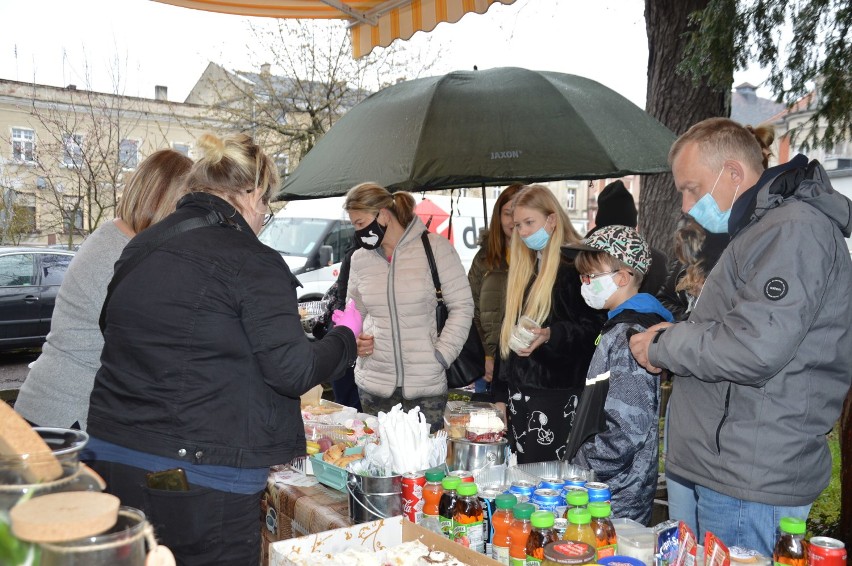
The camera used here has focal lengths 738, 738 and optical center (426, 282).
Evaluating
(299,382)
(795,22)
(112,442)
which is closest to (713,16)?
(795,22)

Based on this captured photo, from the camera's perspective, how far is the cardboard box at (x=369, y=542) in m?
1.68

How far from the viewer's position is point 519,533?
164 centimetres

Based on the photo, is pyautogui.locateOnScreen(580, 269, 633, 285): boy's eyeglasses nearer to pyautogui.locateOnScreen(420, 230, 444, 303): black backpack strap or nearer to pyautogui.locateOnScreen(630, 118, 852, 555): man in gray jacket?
pyautogui.locateOnScreen(630, 118, 852, 555): man in gray jacket

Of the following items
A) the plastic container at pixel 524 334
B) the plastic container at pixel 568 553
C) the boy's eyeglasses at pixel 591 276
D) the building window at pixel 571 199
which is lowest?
the plastic container at pixel 568 553

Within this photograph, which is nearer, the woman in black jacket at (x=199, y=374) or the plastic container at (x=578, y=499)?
the plastic container at (x=578, y=499)

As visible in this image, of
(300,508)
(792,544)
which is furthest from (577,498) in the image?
(300,508)

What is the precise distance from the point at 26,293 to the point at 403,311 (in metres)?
9.67

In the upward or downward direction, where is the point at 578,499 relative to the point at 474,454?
upward

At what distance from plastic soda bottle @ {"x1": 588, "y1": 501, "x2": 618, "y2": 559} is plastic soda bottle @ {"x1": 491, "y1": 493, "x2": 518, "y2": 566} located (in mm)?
190

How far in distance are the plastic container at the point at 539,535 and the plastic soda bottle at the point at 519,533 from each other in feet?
0.10

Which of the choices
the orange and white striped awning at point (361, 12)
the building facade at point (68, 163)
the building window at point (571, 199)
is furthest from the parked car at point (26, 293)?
the building window at point (571, 199)

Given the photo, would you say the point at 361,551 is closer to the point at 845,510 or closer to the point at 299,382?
the point at 299,382

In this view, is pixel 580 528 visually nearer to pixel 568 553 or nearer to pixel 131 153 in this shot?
pixel 568 553

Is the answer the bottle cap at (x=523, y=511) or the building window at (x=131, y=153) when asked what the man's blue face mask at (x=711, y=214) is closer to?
the bottle cap at (x=523, y=511)
